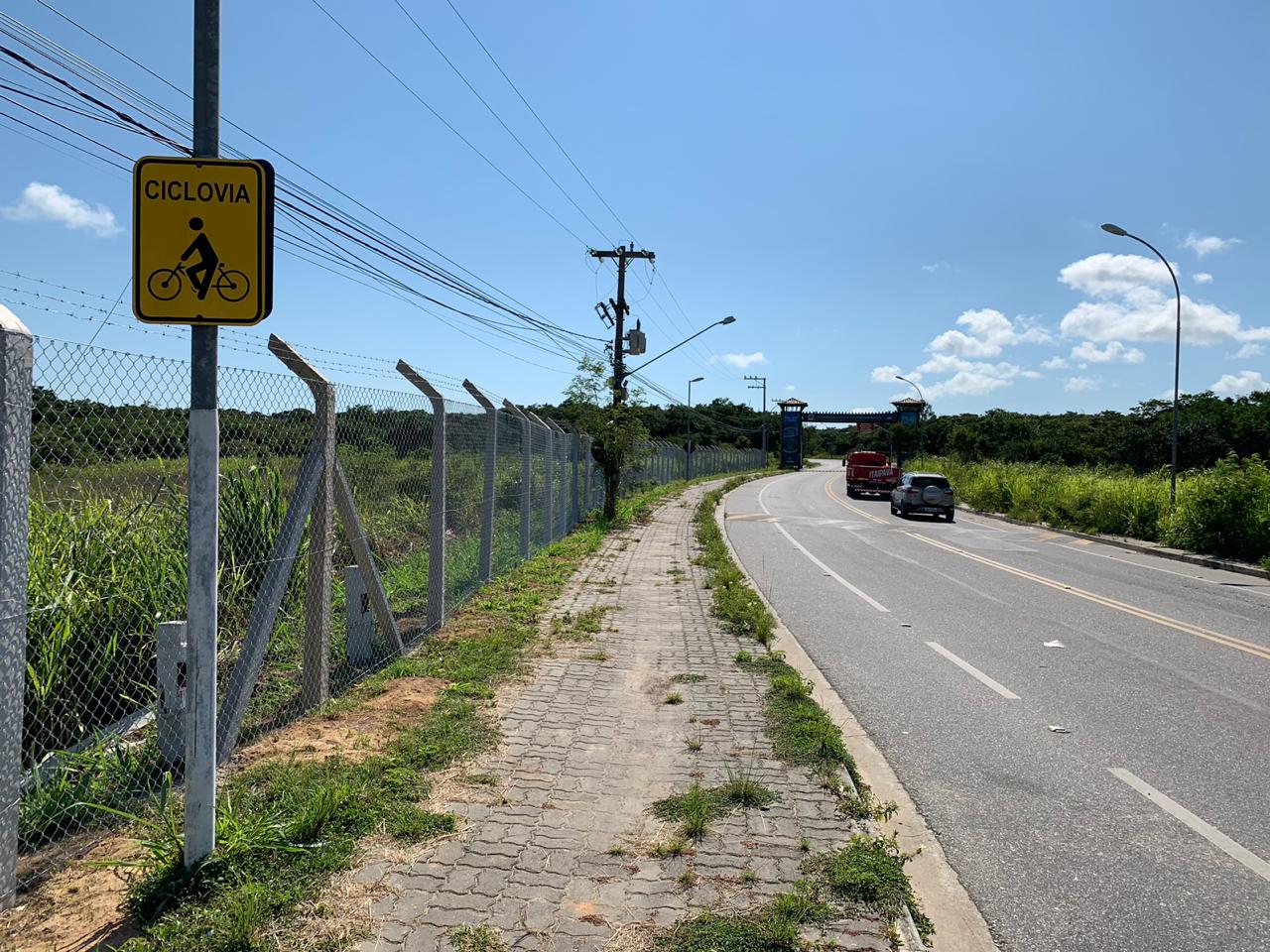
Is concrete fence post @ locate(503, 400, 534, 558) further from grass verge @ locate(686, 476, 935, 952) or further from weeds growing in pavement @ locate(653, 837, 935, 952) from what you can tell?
weeds growing in pavement @ locate(653, 837, 935, 952)

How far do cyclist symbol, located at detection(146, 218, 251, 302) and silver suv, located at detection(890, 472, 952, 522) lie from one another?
27739 millimetres

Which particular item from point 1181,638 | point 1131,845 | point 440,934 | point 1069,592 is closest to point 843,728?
point 1131,845

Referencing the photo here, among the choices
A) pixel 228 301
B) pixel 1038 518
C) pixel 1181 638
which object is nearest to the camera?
pixel 228 301

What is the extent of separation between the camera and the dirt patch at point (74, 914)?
3.03 m

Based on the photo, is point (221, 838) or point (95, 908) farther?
point (221, 838)

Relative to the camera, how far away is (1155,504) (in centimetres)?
2334

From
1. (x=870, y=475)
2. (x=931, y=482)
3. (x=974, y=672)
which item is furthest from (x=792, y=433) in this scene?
(x=974, y=672)

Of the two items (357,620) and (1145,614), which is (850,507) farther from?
(357,620)

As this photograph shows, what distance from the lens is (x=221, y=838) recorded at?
11.8 feet

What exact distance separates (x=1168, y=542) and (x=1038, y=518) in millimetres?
8327

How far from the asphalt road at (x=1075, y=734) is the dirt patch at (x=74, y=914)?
10.9 ft

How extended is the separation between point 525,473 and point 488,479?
8.06 feet

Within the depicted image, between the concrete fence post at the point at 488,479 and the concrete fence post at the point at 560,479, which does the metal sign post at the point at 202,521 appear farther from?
the concrete fence post at the point at 560,479

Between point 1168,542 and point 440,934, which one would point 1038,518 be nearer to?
point 1168,542
